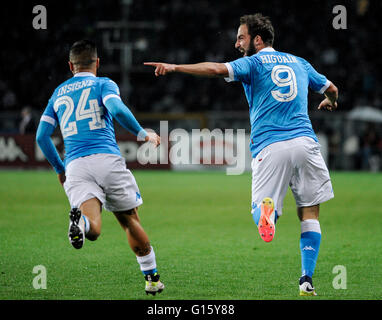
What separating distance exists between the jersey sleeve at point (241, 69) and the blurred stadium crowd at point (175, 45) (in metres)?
21.1

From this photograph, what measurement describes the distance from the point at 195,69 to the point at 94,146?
1020 mm

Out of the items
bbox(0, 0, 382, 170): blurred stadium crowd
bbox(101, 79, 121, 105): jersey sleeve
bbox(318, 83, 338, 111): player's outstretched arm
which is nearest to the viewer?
bbox(101, 79, 121, 105): jersey sleeve

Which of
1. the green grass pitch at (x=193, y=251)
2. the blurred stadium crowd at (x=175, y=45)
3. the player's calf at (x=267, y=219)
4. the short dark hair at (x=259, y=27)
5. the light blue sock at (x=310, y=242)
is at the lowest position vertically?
the green grass pitch at (x=193, y=251)

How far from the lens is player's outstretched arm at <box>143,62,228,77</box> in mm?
5055

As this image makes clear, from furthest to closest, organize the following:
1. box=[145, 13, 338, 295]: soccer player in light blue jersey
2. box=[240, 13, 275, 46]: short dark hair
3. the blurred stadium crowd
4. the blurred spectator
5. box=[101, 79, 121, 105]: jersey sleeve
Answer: the blurred stadium crowd → the blurred spectator → box=[240, 13, 275, 46]: short dark hair → box=[145, 13, 338, 295]: soccer player in light blue jersey → box=[101, 79, 121, 105]: jersey sleeve

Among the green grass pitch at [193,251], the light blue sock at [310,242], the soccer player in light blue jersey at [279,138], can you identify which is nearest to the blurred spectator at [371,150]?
the green grass pitch at [193,251]

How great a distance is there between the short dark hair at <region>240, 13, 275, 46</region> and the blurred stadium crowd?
20.9 meters

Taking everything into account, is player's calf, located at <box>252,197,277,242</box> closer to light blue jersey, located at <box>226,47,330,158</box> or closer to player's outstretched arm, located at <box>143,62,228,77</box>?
light blue jersey, located at <box>226,47,330,158</box>

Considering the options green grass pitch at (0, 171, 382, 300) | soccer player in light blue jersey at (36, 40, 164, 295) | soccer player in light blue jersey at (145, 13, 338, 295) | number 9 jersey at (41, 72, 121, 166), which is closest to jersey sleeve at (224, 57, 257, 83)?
soccer player in light blue jersey at (145, 13, 338, 295)

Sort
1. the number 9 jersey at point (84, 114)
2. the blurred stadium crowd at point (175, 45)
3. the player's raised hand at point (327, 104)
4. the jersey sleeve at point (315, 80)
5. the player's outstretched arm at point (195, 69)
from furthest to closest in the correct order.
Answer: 1. the blurred stadium crowd at point (175, 45)
2. the player's raised hand at point (327, 104)
3. the jersey sleeve at point (315, 80)
4. the number 9 jersey at point (84, 114)
5. the player's outstretched arm at point (195, 69)

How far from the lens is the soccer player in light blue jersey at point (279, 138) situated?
548 cm

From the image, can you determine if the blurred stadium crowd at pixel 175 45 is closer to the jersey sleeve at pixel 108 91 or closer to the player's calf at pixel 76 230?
the jersey sleeve at pixel 108 91

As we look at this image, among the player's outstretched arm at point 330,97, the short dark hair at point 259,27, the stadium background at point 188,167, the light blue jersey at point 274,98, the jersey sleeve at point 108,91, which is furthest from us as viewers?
the stadium background at point 188,167
